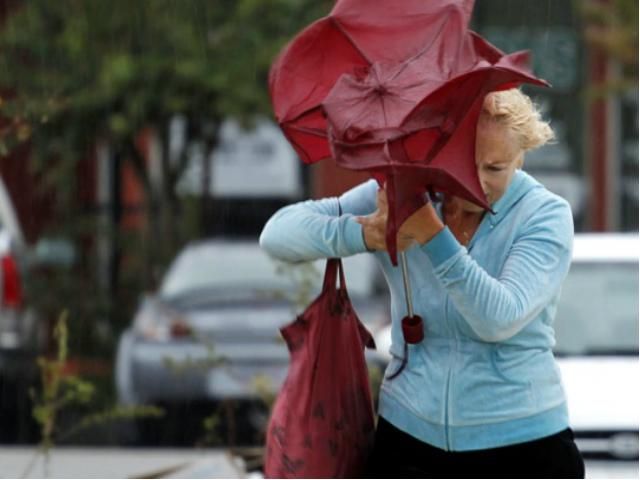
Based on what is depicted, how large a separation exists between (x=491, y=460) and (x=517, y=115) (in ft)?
2.22

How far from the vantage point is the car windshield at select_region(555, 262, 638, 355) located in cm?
794

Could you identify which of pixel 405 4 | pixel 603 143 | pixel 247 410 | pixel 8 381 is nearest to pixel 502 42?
pixel 603 143

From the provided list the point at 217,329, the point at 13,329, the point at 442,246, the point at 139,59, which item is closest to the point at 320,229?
the point at 442,246

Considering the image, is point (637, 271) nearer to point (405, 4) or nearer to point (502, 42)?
point (405, 4)

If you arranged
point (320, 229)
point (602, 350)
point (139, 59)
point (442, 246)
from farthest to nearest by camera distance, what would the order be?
point (139, 59) → point (602, 350) → point (320, 229) → point (442, 246)

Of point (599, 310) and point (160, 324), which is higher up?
point (599, 310)

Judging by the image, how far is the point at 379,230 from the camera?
3.46 meters

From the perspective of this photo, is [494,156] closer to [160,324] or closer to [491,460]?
[491,460]

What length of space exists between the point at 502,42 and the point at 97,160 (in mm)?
4680

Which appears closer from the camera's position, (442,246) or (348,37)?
(442,246)

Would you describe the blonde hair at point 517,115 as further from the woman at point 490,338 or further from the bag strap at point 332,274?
the bag strap at point 332,274

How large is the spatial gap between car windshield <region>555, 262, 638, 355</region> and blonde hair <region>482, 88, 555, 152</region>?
4.40 meters

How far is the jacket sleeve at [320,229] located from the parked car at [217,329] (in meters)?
5.95

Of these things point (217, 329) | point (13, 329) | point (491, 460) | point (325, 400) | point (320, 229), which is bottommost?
point (13, 329)
